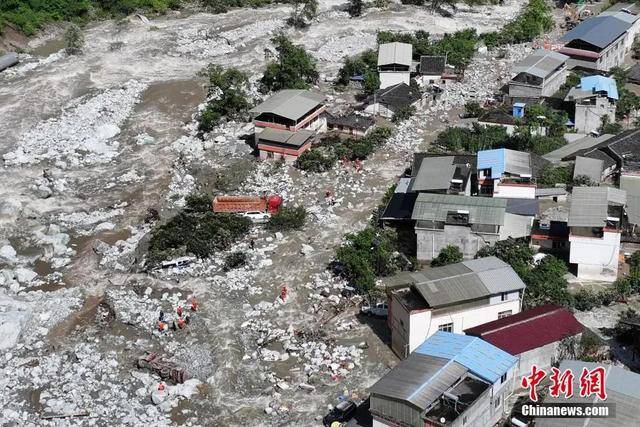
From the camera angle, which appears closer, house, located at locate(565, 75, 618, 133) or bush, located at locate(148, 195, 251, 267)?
bush, located at locate(148, 195, 251, 267)

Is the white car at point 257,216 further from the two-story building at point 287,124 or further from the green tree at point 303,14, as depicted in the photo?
the green tree at point 303,14

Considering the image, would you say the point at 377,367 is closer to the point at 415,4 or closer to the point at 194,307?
the point at 194,307

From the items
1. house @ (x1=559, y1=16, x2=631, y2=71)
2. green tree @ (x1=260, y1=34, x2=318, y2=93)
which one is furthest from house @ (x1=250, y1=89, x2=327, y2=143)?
house @ (x1=559, y1=16, x2=631, y2=71)

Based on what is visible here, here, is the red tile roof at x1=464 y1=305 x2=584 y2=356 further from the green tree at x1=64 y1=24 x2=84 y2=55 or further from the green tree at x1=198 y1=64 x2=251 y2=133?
the green tree at x1=64 y1=24 x2=84 y2=55

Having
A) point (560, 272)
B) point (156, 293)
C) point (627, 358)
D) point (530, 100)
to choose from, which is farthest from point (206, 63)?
point (627, 358)

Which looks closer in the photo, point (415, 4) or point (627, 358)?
point (627, 358)

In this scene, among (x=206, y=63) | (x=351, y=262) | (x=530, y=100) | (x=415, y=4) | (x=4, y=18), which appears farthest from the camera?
(x=415, y=4)
